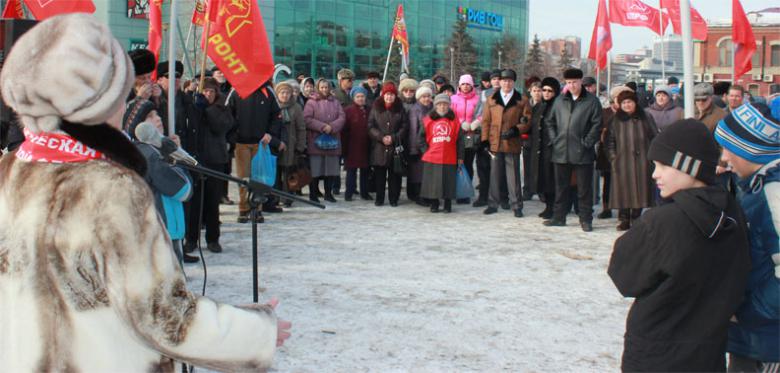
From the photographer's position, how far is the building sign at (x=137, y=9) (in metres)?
37.1

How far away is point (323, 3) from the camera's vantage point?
140 feet

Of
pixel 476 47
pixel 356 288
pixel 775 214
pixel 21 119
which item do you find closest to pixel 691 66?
pixel 775 214

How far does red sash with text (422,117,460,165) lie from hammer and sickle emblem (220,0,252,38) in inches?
162

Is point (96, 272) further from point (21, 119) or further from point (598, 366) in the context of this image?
point (598, 366)

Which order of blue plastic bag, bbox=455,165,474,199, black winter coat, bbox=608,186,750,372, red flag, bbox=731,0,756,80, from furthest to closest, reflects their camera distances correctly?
blue plastic bag, bbox=455,165,474,199, red flag, bbox=731,0,756,80, black winter coat, bbox=608,186,750,372

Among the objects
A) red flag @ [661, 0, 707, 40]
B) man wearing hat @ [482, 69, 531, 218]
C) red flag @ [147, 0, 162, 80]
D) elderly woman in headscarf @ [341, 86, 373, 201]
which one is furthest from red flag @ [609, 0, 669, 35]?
red flag @ [147, 0, 162, 80]

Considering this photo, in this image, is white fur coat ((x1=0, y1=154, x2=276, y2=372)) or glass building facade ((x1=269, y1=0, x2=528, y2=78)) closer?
white fur coat ((x1=0, y1=154, x2=276, y2=372))

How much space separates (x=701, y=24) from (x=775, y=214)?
13577mm

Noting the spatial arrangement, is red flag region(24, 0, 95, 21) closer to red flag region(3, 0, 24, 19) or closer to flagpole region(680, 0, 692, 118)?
red flag region(3, 0, 24, 19)

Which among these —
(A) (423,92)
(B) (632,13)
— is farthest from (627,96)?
(B) (632,13)

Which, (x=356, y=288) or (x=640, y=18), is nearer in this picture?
(x=356, y=288)

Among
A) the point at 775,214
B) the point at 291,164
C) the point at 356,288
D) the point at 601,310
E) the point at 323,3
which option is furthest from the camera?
the point at 323,3

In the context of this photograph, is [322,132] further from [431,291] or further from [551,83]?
[431,291]

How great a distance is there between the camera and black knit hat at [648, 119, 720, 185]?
2795 mm
